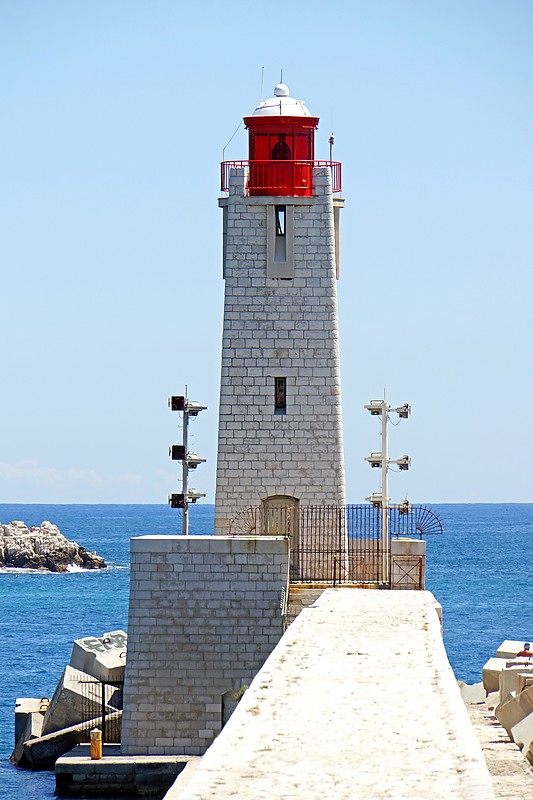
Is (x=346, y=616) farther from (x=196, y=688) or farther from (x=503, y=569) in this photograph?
(x=503, y=569)

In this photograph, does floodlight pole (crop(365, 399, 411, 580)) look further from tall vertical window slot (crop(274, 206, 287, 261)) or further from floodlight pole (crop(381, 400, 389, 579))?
tall vertical window slot (crop(274, 206, 287, 261))

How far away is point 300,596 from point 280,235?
5868 millimetres

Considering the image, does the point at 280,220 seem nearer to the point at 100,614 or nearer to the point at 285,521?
the point at 285,521

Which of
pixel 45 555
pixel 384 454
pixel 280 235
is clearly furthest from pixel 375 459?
pixel 45 555

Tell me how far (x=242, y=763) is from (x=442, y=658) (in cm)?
Answer: 483

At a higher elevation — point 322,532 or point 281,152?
point 281,152

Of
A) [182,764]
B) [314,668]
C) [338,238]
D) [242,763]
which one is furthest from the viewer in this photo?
[338,238]

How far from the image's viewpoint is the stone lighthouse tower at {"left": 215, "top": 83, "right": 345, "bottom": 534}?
2350cm

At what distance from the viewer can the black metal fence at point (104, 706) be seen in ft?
73.8

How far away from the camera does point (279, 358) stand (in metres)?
23.6

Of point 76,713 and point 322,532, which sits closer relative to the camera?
point 322,532

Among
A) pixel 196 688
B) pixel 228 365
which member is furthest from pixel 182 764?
pixel 228 365

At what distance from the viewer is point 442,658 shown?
1395cm

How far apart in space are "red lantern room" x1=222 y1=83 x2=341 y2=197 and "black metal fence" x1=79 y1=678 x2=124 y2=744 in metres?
8.27
